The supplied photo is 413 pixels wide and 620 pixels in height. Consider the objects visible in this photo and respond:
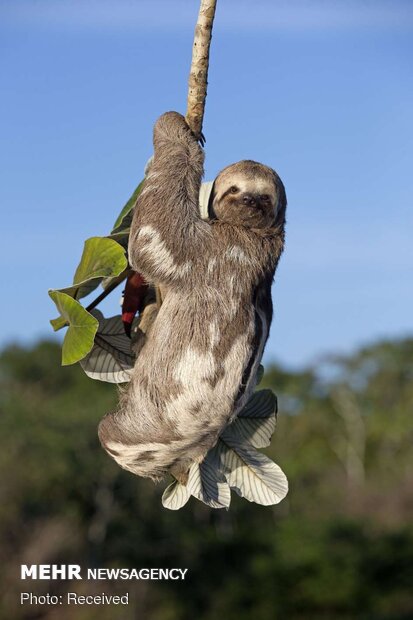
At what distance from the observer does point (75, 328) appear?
134 inches

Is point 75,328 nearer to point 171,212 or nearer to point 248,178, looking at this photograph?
point 171,212

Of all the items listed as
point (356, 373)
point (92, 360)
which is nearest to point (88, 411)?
point (356, 373)

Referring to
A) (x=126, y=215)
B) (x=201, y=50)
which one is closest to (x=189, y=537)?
(x=126, y=215)

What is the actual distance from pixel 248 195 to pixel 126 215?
0.51m

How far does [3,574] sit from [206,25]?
29213 mm

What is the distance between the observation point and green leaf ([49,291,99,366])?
3318mm

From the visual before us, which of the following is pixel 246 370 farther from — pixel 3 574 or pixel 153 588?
pixel 153 588

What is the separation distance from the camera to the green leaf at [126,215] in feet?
12.4

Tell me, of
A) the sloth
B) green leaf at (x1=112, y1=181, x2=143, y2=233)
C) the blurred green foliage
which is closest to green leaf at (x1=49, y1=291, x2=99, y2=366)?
the sloth

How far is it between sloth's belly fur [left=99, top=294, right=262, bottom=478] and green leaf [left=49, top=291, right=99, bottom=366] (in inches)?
A: 12.1

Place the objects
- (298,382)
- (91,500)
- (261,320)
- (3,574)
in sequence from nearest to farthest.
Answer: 1. (261,320)
2. (3,574)
3. (91,500)
4. (298,382)

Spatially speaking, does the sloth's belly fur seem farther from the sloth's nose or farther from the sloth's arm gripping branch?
the sloth's nose

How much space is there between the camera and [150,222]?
3.52 meters

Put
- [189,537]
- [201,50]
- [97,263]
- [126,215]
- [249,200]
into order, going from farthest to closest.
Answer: [189,537], [126,215], [249,200], [97,263], [201,50]
